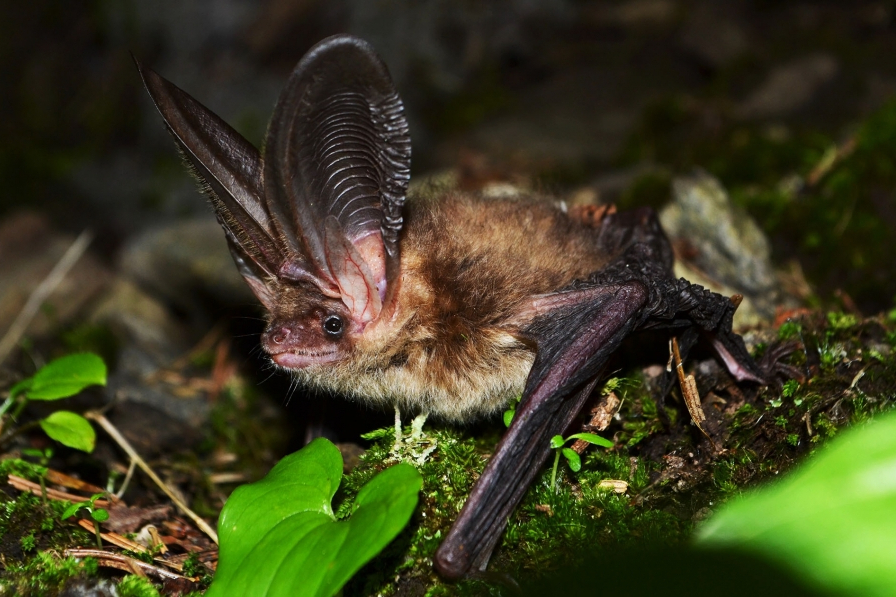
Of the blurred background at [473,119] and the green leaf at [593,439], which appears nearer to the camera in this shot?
the green leaf at [593,439]

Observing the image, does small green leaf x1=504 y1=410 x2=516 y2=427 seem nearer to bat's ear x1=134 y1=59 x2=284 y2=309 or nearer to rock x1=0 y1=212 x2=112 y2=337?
bat's ear x1=134 y1=59 x2=284 y2=309

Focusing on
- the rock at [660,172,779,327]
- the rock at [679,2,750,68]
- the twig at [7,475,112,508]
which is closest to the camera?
the twig at [7,475,112,508]

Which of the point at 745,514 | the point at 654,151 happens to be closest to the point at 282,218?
the point at 745,514

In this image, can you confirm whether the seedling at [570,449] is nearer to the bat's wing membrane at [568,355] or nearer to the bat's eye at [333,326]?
the bat's wing membrane at [568,355]

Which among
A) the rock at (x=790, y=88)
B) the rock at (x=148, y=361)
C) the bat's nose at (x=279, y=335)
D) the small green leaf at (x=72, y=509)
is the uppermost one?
the rock at (x=790, y=88)

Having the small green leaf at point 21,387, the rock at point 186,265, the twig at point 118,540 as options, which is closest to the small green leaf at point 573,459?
the twig at point 118,540

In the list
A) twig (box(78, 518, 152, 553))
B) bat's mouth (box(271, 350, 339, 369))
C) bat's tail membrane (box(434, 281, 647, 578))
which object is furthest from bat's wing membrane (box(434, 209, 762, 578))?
twig (box(78, 518, 152, 553))
